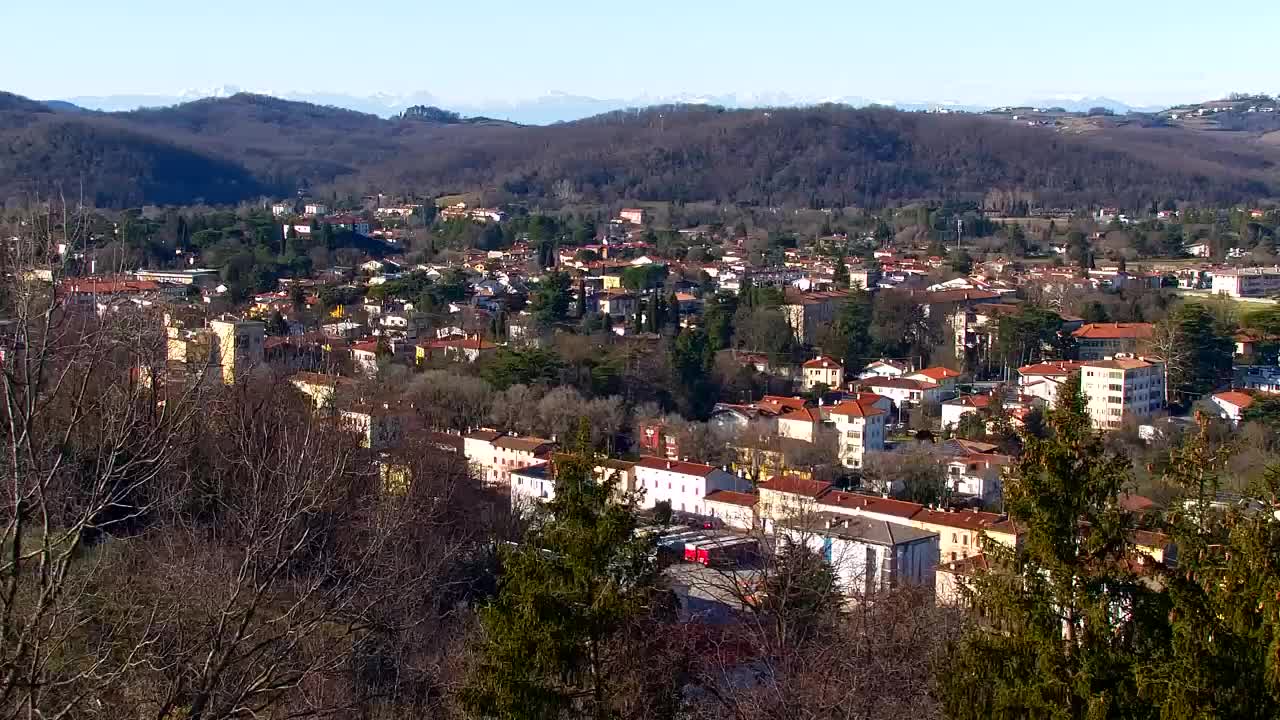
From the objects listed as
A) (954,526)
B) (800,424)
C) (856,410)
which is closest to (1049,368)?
(856,410)

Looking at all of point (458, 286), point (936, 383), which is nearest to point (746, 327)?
point (936, 383)

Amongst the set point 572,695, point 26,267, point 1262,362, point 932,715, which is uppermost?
point 26,267

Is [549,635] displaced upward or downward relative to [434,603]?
upward

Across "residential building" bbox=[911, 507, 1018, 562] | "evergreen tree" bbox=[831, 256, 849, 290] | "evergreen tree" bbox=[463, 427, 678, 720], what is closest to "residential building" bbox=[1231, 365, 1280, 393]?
"evergreen tree" bbox=[831, 256, 849, 290]

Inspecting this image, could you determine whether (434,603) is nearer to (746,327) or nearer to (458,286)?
(746,327)

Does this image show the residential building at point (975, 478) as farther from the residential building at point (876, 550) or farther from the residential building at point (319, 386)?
the residential building at point (319, 386)
